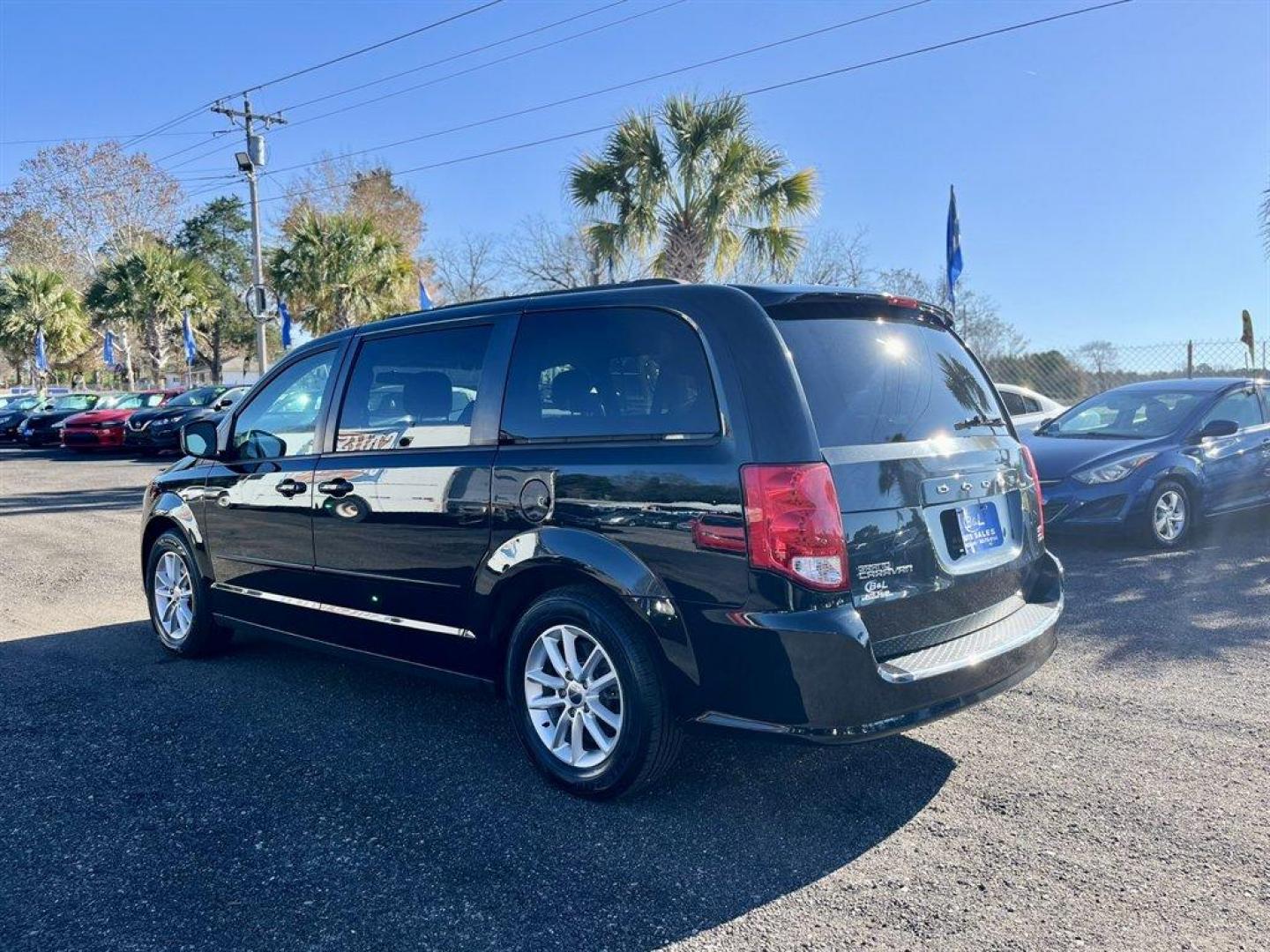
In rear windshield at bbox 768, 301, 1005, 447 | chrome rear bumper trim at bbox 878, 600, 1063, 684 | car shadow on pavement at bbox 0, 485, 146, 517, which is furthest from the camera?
car shadow on pavement at bbox 0, 485, 146, 517

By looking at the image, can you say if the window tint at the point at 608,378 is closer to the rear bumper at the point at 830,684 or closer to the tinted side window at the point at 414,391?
the tinted side window at the point at 414,391

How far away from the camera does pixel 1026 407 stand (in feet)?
38.7

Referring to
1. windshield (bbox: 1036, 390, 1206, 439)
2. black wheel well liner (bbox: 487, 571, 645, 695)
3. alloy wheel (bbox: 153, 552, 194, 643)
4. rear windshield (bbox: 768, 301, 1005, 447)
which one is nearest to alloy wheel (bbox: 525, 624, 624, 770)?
black wheel well liner (bbox: 487, 571, 645, 695)

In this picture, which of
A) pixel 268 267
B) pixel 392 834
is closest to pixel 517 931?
pixel 392 834

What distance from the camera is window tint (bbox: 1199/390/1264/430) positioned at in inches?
338

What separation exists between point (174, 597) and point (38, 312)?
134ft

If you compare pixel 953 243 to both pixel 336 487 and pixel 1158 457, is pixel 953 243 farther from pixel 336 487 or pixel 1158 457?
pixel 336 487

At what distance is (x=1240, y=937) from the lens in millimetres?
2615

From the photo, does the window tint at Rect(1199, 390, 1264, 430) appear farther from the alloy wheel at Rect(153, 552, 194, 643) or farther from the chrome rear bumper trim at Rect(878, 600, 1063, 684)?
the alloy wheel at Rect(153, 552, 194, 643)

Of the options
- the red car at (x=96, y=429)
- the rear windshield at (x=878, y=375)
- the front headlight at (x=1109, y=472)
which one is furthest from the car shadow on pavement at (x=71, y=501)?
the rear windshield at (x=878, y=375)

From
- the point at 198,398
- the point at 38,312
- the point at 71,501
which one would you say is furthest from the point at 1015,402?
the point at 38,312

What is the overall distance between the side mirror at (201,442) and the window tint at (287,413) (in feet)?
0.63

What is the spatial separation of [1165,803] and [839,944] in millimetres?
1529

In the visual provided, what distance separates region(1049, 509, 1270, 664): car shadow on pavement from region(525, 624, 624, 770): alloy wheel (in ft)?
9.81
